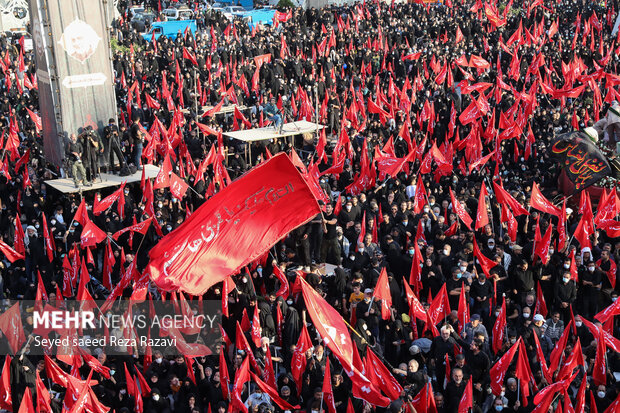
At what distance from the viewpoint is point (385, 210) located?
15.4 metres

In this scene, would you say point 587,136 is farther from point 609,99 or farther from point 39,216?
point 39,216

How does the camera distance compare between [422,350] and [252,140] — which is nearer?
[422,350]

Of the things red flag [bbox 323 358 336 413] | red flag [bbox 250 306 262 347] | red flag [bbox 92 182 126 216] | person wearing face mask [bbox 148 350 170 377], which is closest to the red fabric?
red flag [bbox 323 358 336 413]

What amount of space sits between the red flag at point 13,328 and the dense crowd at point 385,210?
105 millimetres

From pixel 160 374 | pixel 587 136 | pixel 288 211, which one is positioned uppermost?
pixel 288 211

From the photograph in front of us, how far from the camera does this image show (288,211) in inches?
355

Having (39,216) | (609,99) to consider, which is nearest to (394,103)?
(609,99)

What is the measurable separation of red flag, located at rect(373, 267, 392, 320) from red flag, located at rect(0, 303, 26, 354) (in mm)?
4576

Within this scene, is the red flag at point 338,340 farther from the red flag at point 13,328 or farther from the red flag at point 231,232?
the red flag at point 13,328

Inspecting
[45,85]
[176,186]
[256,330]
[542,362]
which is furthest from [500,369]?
[45,85]

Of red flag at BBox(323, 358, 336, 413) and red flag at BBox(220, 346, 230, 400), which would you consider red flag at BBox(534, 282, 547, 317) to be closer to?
red flag at BBox(323, 358, 336, 413)

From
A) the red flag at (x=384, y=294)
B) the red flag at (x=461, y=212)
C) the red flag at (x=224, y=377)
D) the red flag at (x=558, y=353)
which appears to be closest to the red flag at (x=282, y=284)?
the red flag at (x=384, y=294)

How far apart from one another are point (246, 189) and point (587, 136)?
10.0 m

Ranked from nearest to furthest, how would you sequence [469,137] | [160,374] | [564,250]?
[160,374]
[564,250]
[469,137]
